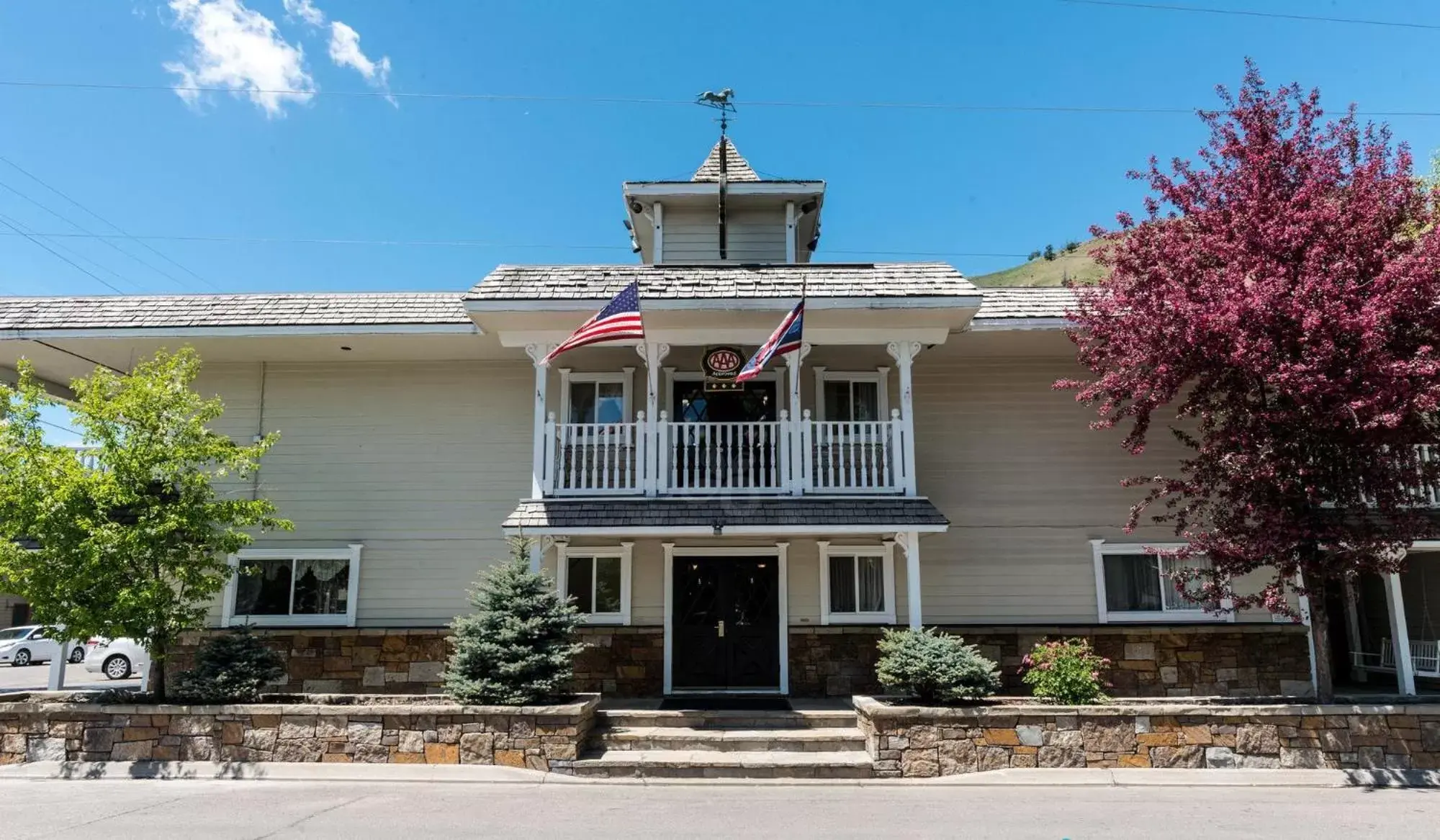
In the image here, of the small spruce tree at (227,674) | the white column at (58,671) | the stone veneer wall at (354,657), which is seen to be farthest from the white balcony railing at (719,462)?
the white column at (58,671)

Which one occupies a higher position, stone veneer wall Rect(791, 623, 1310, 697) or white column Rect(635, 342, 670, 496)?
white column Rect(635, 342, 670, 496)

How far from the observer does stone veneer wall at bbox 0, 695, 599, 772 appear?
893 centimetres

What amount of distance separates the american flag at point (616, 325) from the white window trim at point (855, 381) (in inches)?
146

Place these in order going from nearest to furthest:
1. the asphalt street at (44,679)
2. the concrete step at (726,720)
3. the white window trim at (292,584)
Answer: the concrete step at (726,720), the white window trim at (292,584), the asphalt street at (44,679)

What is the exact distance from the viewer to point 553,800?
7895mm

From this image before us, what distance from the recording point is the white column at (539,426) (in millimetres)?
11172

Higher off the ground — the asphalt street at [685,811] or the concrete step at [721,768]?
the concrete step at [721,768]

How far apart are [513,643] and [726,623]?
3715mm

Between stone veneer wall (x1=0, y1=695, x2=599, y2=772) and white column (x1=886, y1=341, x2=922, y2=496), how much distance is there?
16.2 ft

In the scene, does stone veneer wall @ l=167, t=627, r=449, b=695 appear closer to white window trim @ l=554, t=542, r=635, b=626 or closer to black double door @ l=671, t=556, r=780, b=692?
white window trim @ l=554, t=542, r=635, b=626

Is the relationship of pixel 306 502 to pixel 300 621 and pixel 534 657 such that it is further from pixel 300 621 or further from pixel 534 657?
pixel 534 657

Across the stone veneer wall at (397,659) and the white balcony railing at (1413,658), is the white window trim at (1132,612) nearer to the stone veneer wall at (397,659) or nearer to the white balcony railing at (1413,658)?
the white balcony railing at (1413,658)

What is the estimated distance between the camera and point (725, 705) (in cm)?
1087

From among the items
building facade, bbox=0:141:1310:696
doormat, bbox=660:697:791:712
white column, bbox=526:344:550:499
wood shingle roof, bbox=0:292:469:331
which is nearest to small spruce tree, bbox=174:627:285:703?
building facade, bbox=0:141:1310:696
